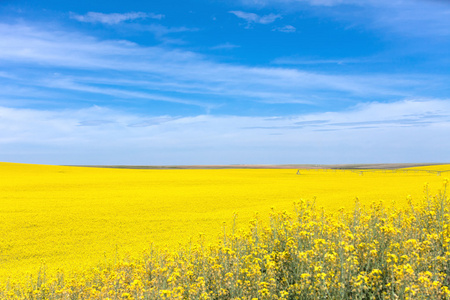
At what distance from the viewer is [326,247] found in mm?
4469

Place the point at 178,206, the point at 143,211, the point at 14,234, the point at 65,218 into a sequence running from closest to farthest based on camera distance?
the point at 14,234 < the point at 65,218 < the point at 143,211 < the point at 178,206

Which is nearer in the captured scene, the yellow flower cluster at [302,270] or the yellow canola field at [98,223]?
the yellow flower cluster at [302,270]

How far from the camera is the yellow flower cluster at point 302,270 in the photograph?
Result: 11.3ft

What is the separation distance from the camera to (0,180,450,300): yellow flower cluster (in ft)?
11.3

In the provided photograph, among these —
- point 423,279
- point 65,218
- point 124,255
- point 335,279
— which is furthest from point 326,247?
point 65,218

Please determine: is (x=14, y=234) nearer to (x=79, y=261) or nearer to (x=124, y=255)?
(x=79, y=261)

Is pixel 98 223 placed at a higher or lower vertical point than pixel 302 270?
lower

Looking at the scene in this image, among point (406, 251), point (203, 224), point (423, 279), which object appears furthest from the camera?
point (203, 224)

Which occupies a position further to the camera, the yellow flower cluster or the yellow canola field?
the yellow canola field

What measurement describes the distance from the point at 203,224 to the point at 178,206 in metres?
3.63

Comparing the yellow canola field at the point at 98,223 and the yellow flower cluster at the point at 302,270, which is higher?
the yellow flower cluster at the point at 302,270

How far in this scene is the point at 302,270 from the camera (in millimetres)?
3910

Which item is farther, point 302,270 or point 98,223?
point 98,223

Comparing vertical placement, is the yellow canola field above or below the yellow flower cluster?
below
